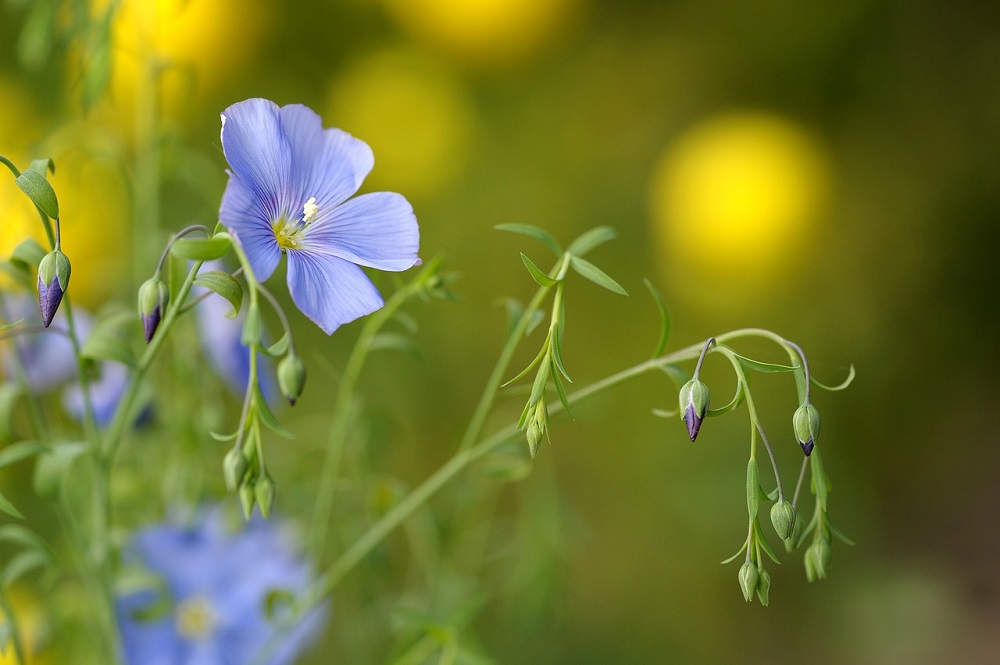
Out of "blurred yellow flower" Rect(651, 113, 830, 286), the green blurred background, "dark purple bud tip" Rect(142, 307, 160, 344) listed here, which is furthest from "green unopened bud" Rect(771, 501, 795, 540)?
"blurred yellow flower" Rect(651, 113, 830, 286)

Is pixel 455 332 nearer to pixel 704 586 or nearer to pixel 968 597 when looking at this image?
pixel 704 586

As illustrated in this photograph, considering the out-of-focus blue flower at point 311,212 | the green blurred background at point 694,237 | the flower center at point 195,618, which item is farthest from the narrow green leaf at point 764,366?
the green blurred background at point 694,237

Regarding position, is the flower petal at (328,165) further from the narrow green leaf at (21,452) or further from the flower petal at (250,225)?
the narrow green leaf at (21,452)

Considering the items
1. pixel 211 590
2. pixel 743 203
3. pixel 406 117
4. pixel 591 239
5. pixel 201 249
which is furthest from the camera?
pixel 406 117

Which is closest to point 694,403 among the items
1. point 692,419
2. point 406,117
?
point 692,419

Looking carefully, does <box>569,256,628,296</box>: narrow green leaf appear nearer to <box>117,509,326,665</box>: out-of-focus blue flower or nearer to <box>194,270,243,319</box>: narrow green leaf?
<box>194,270,243,319</box>: narrow green leaf

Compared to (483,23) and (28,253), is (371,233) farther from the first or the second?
(483,23)

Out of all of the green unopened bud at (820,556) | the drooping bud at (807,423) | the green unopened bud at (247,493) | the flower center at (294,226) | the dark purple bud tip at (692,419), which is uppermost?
the flower center at (294,226)
